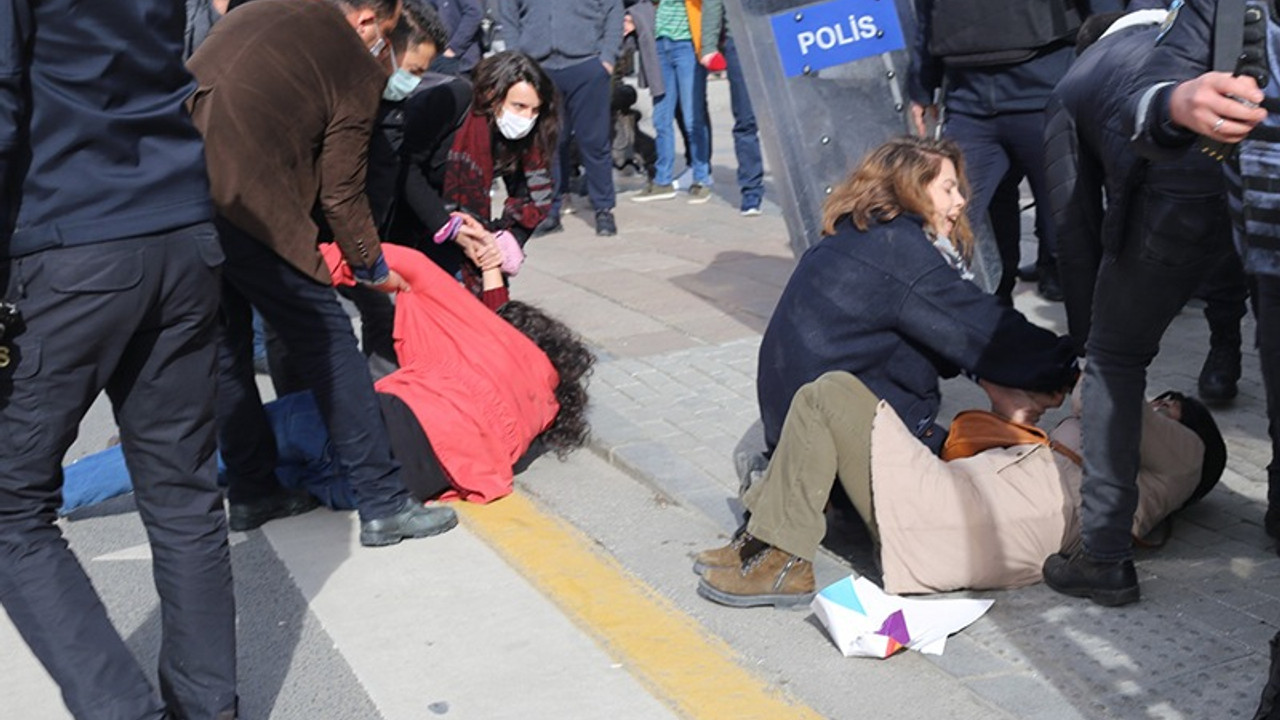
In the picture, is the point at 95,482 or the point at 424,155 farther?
the point at 424,155

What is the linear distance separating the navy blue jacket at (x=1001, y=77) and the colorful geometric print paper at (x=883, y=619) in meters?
2.53

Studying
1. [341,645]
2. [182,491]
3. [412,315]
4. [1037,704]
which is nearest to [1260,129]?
[1037,704]

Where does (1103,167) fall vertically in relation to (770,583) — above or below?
above

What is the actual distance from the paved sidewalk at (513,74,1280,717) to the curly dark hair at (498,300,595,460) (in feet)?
0.37

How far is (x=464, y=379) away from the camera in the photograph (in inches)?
206

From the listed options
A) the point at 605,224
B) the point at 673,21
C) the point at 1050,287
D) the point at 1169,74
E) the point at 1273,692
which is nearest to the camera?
the point at 1273,692

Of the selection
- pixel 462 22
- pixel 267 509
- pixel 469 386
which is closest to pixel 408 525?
pixel 267 509

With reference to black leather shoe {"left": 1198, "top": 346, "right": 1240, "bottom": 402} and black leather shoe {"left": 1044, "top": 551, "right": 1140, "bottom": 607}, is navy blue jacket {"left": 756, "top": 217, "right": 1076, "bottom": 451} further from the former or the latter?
black leather shoe {"left": 1198, "top": 346, "right": 1240, "bottom": 402}

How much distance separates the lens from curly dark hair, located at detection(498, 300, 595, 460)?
5516 mm

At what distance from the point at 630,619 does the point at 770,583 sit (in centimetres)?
35

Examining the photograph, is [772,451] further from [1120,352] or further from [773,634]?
[1120,352]

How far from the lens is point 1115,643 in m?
3.75

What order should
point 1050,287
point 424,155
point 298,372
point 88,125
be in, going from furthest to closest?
1. point 1050,287
2. point 424,155
3. point 298,372
4. point 88,125

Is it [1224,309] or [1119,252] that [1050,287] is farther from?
[1119,252]
